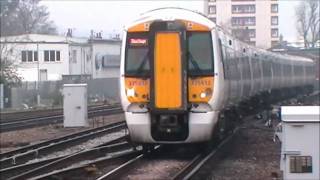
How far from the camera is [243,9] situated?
88250mm

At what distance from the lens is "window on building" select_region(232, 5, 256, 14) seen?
284 feet

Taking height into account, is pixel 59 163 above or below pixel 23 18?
below

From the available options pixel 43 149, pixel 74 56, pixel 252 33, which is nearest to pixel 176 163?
pixel 43 149

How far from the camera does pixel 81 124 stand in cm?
2494

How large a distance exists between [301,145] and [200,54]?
7.57 metres

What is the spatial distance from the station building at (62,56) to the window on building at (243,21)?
24486 millimetres

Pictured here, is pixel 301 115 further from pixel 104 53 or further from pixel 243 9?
pixel 243 9

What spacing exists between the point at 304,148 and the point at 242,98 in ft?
43.4

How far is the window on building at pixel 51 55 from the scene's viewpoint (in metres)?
65.2

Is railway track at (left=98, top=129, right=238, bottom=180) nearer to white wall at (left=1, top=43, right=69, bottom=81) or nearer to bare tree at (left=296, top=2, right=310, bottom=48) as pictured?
white wall at (left=1, top=43, right=69, bottom=81)

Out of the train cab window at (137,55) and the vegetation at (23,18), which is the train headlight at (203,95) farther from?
the vegetation at (23,18)

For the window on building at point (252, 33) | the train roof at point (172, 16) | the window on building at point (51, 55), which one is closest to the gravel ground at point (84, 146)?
the train roof at point (172, 16)

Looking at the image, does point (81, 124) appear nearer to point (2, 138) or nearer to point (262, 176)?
point (2, 138)

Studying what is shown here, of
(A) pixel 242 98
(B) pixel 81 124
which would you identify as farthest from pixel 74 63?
(A) pixel 242 98
